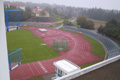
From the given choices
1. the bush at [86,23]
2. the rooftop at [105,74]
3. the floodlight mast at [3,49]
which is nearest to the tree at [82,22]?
the bush at [86,23]

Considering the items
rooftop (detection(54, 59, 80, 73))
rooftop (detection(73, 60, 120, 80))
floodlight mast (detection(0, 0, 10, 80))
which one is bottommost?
rooftop (detection(54, 59, 80, 73))

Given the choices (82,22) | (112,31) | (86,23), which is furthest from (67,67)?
(82,22)

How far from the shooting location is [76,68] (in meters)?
8.07

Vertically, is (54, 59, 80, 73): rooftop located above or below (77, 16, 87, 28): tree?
below

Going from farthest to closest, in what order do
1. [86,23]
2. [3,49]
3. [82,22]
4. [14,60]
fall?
1. [82,22]
2. [86,23]
3. [14,60]
4. [3,49]

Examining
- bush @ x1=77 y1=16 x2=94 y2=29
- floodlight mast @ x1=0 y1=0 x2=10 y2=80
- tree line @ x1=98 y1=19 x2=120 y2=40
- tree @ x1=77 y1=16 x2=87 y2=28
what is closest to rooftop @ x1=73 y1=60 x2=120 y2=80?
floodlight mast @ x1=0 y1=0 x2=10 y2=80

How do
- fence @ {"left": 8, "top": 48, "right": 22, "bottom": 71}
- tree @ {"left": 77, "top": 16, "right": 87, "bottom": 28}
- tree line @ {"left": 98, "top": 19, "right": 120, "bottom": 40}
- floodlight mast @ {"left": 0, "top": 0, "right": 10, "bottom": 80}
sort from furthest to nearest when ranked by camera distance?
tree @ {"left": 77, "top": 16, "right": 87, "bottom": 28} → tree line @ {"left": 98, "top": 19, "right": 120, "bottom": 40} → fence @ {"left": 8, "top": 48, "right": 22, "bottom": 71} → floodlight mast @ {"left": 0, "top": 0, "right": 10, "bottom": 80}

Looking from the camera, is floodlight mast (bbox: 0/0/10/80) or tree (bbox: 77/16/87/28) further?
tree (bbox: 77/16/87/28)

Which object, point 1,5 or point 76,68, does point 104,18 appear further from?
point 1,5

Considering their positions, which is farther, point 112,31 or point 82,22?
point 82,22

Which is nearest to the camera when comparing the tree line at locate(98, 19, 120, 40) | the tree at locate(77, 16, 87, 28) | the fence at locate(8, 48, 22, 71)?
the fence at locate(8, 48, 22, 71)

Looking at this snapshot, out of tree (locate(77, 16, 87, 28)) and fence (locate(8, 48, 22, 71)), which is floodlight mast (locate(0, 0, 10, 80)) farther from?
tree (locate(77, 16, 87, 28))

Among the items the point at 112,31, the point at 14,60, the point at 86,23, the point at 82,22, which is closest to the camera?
the point at 14,60

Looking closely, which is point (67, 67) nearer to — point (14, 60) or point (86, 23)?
point (14, 60)
